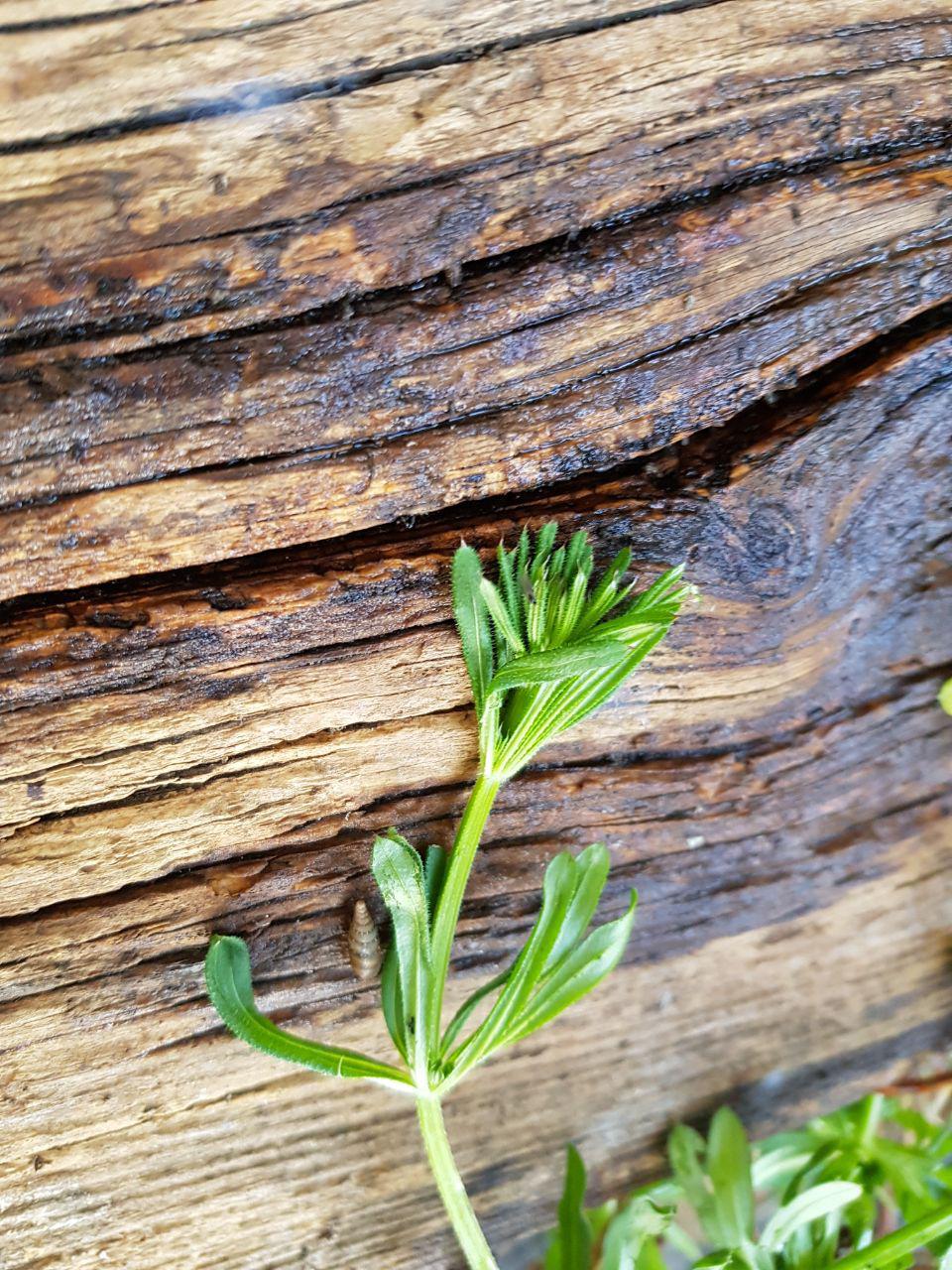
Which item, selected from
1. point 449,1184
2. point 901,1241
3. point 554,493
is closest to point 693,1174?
point 901,1241

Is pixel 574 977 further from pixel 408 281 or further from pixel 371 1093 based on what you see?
pixel 408 281

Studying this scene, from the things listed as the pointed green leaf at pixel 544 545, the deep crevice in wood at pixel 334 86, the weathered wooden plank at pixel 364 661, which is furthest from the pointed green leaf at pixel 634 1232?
the deep crevice in wood at pixel 334 86

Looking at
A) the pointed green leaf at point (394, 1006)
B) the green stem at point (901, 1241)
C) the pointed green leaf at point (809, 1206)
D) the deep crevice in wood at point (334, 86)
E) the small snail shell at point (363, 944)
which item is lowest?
the green stem at point (901, 1241)

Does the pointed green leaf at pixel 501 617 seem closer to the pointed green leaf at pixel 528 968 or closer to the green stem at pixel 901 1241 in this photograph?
the pointed green leaf at pixel 528 968

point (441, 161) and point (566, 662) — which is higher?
point (441, 161)

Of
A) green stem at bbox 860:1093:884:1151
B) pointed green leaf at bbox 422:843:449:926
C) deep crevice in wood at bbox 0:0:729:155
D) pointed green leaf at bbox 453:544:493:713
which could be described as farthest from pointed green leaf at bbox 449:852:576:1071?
deep crevice in wood at bbox 0:0:729:155

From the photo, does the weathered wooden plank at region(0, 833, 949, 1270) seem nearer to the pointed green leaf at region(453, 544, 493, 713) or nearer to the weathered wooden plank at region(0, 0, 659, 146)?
the pointed green leaf at region(453, 544, 493, 713)
